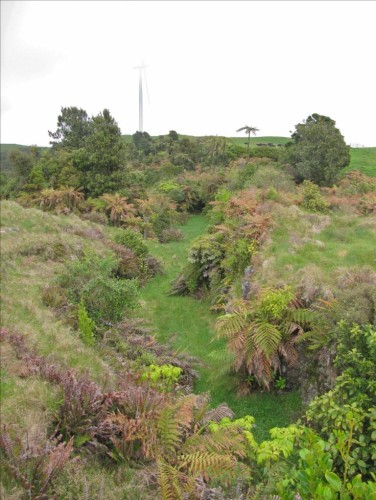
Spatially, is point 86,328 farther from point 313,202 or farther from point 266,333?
point 313,202

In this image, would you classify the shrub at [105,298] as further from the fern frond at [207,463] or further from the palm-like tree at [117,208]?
the palm-like tree at [117,208]

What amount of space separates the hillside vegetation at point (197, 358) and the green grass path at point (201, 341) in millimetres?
46

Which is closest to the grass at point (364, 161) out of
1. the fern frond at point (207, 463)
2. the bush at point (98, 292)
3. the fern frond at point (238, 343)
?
the bush at point (98, 292)

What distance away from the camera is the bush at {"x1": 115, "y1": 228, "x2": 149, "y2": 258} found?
16438 mm

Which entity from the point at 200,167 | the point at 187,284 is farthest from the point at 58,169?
the point at 200,167

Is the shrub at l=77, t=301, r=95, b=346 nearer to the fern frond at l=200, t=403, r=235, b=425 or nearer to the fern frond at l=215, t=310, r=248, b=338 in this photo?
the fern frond at l=215, t=310, r=248, b=338

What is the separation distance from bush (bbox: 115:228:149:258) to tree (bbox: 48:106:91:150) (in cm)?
2026

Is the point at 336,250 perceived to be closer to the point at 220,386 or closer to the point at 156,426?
the point at 220,386

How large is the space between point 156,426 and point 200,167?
38.6 meters

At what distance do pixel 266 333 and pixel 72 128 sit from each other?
3435 centimetres

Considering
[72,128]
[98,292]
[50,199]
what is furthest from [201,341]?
[72,128]

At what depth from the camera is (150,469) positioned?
14.9 ft

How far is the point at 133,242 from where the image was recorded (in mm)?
16719

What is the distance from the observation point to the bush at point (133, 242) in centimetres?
1644
